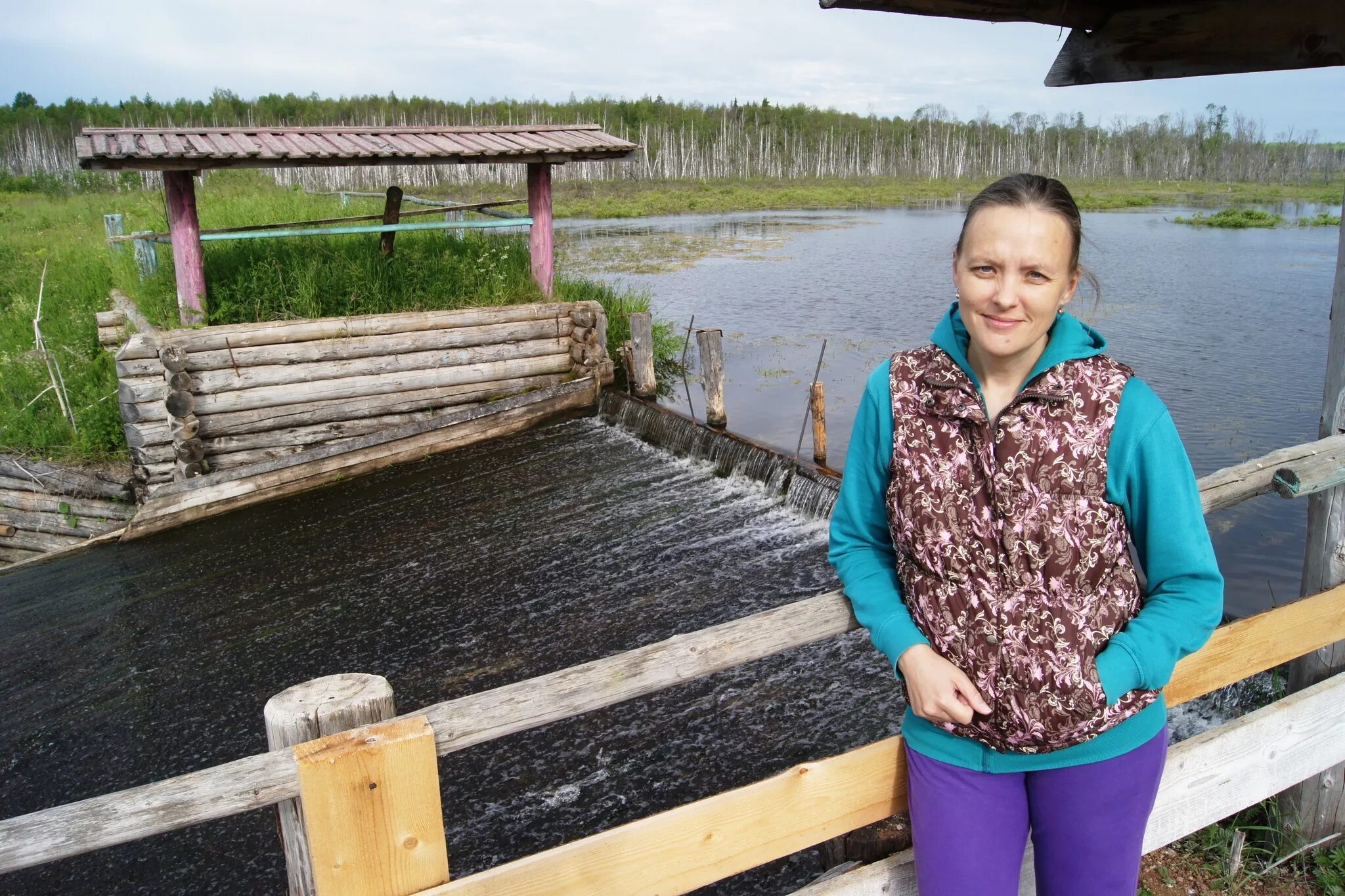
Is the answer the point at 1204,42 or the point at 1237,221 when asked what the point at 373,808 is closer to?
the point at 1204,42

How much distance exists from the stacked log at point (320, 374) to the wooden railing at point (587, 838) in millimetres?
7965

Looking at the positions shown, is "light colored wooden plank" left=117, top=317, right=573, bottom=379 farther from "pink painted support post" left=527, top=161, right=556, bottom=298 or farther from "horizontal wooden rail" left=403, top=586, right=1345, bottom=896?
"horizontal wooden rail" left=403, top=586, right=1345, bottom=896

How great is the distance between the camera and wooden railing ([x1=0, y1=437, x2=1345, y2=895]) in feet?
5.32

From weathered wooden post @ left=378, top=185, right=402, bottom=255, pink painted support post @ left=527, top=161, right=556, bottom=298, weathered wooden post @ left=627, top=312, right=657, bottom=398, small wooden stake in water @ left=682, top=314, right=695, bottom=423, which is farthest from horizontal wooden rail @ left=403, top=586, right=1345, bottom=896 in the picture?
weathered wooden post @ left=378, top=185, right=402, bottom=255

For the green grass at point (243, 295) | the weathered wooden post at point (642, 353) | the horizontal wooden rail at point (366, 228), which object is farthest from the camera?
the weathered wooden post at point (642, 353)

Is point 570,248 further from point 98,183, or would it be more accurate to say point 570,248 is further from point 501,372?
point 98,183

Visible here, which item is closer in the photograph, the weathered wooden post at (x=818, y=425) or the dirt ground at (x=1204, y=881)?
the dirt ground at (x=1204, y=881)

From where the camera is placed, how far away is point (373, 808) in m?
1.72

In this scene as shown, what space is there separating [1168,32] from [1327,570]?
1.70 meters

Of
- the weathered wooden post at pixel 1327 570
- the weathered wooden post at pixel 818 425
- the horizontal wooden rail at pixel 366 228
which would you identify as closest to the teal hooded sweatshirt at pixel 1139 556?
the weathered wooden post at pixel 1327 570

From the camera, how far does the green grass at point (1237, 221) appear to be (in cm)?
3341

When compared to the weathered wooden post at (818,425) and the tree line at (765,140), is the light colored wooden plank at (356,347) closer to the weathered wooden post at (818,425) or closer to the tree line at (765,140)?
the weathered wooden post at (818,425)

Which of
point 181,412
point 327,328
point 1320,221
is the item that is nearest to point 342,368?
point 327,328

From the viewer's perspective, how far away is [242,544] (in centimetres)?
809
